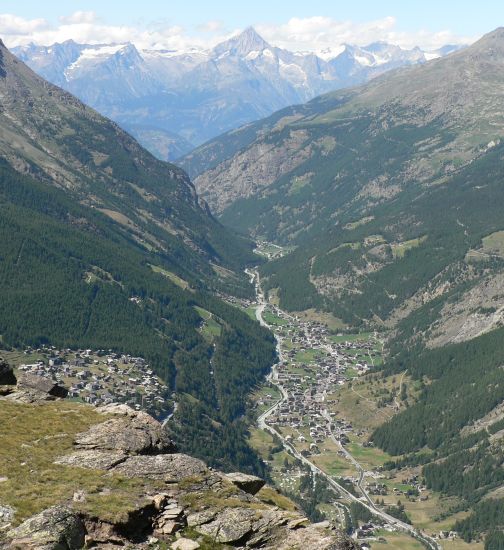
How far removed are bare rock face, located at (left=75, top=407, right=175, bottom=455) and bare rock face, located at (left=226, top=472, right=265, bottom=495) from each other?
21.3 feet

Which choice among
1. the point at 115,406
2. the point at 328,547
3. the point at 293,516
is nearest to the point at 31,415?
the point at 115,406

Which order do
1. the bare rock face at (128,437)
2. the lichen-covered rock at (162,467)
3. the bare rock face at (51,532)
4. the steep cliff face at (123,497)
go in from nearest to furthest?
the bare rock face at (51,532) → the steep cliff face at (123,497) → the lichen-covered rock at (162,467) → the bare rock face at (128,437)

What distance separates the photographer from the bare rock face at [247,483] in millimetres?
69125

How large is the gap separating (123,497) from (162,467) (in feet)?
22.7

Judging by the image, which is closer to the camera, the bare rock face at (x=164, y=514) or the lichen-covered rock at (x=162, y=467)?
the bare rock face at (x=164, y=514)

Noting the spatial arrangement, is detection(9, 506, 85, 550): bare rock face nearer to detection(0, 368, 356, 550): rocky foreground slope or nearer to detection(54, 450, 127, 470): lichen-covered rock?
detection(0, 368, 356, 550): rocky foreground slope

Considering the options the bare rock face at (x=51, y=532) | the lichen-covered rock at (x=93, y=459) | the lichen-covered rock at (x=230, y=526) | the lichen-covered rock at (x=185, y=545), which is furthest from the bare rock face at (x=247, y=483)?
the bare rock face at (x=51, y=532)

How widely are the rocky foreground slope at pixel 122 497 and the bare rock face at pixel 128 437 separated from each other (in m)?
0.10

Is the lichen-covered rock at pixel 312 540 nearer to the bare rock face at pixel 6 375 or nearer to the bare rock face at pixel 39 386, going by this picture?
the bare rock face at pixel 39 386

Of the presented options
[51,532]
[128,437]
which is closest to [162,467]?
[128,437]

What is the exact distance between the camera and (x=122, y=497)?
56.3m

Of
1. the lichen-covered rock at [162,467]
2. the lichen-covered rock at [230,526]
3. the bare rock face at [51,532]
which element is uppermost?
the lichen-covered rock at [162,467]

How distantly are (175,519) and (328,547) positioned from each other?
38.1 feet

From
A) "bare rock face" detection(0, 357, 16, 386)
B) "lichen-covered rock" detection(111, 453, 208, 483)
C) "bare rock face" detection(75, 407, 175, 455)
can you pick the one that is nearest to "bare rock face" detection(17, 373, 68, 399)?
"bare rock face" detection(0, 357, 16, 386)
